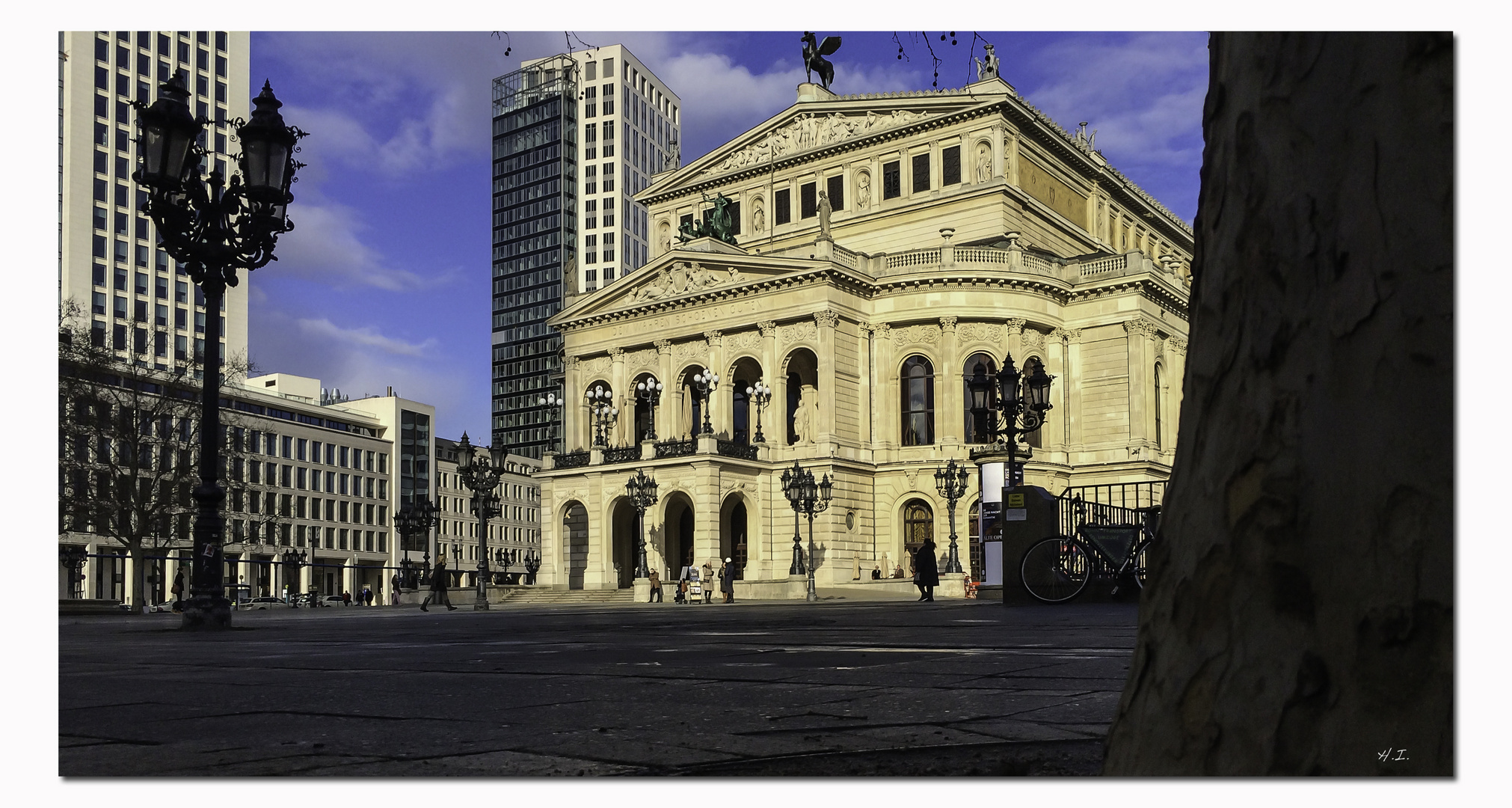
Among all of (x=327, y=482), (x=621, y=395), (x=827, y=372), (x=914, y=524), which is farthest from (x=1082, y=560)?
(x=327, y=482)

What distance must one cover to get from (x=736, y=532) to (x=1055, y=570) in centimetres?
3856

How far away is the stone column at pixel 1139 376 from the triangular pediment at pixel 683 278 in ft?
40.9

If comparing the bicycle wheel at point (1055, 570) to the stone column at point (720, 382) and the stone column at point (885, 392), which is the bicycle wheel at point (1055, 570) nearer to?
the stone column at point (885, 392)

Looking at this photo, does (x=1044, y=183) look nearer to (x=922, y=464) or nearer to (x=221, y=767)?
(x=922, y=464)

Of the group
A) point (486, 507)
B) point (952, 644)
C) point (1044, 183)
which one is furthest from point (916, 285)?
point (952, 644)

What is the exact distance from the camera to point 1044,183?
191ft

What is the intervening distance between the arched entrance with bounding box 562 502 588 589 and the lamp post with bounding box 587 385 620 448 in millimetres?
2930

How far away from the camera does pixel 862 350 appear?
52781 mm

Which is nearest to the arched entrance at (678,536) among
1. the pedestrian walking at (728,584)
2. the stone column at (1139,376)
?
the pedestrian walking at (728,584)

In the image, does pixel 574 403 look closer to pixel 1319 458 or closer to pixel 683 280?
pixel 683 280

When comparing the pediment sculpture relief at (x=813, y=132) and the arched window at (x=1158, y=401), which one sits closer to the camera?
the arched window at (x=1158, y=401)

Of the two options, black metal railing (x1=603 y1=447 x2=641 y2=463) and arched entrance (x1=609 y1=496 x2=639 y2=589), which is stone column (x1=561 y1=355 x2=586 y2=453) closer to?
black metal railing (x1=603 y1=447 x2=641 y2=463)

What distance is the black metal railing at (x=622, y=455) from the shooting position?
53.2 metres

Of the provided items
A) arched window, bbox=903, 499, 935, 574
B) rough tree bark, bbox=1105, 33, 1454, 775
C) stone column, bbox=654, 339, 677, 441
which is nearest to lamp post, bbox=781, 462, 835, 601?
arched window, bbox=903, 499, 935, 574
